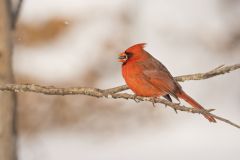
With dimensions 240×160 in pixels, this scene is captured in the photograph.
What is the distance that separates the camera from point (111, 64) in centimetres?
868

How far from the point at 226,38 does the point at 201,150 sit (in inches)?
114

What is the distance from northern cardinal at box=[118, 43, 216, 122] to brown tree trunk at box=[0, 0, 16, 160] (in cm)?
125

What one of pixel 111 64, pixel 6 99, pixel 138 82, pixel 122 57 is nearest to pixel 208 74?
pixel 138 82

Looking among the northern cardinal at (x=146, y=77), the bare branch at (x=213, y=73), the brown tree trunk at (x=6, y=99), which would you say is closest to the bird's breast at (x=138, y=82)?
the northern cardinal at (x=146, y=77)

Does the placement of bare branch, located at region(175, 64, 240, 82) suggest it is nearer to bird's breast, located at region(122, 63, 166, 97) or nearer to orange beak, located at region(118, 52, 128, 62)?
bird's breast, located at region(122, 63, 166, 97)

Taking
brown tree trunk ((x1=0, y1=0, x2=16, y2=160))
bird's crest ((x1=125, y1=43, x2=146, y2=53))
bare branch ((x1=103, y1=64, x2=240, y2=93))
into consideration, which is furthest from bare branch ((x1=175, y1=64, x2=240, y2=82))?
brown tree trunk ((x1=0, y1=0, x2=16, y2=160))

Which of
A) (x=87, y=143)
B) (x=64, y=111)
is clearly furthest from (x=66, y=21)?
(x=87, y=143)

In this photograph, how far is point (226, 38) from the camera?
30.3 feet

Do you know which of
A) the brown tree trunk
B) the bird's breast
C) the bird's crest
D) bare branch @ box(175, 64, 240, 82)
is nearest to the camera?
bare branch @ box(175, 64, 240, 82)

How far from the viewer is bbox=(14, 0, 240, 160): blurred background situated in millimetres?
7293

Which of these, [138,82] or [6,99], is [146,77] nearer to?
[138,82]

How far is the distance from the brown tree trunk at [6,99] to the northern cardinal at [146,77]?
1250 millimetres

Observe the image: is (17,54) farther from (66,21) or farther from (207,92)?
(207,92)

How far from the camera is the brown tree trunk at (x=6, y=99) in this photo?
4.61 m
